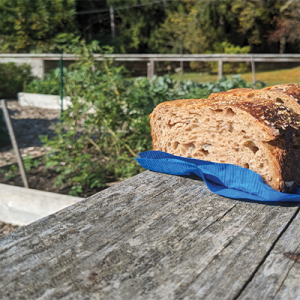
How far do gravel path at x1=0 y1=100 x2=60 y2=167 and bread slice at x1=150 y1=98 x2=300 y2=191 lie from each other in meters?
3.33

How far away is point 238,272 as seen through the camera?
942 millimetres

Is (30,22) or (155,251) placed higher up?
(30,22)

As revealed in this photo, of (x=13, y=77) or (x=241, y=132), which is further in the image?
(x=13, y=77)

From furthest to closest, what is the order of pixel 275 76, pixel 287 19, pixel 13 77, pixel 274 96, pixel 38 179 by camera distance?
pixel 287 19 < pixel 13 77 < pixel 275 76 < pixel 38 179 < pixel 274 96

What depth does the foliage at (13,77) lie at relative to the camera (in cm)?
1296

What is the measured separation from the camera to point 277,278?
932 mm

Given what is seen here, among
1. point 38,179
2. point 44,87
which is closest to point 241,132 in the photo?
point 38,179

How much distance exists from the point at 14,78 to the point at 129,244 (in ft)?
45.2

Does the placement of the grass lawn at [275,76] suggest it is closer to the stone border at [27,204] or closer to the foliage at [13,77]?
the stone border at [27,204]

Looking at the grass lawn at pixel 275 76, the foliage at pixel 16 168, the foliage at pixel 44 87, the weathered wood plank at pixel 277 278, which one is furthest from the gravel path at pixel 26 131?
the weathered wood plank at pixel 277 278

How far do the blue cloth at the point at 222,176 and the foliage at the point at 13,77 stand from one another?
11977 millimetres

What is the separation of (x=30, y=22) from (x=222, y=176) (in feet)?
90.2

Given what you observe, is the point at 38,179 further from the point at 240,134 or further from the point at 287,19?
the point at 287,19

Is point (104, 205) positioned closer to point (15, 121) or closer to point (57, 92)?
point (15, 121)
